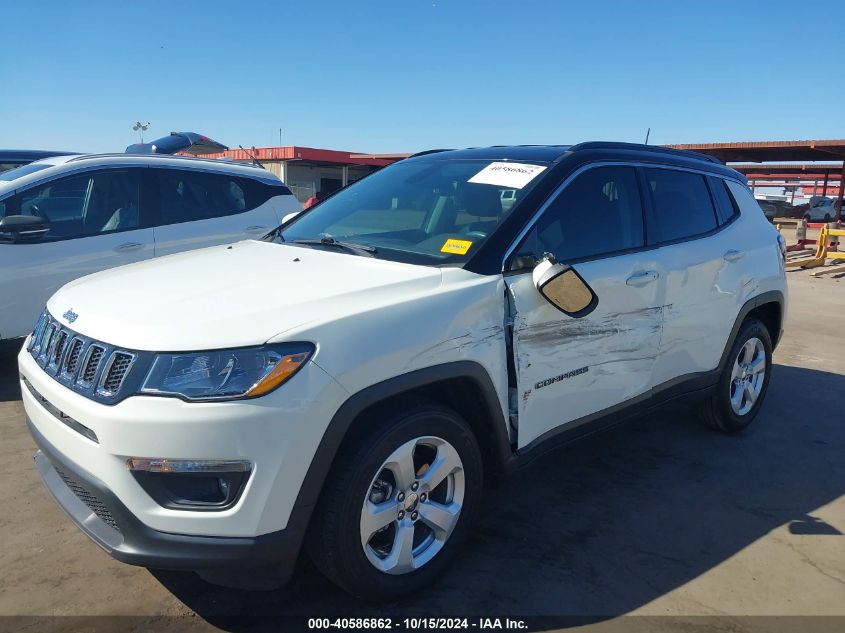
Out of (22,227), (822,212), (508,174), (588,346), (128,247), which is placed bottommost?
(822,212)

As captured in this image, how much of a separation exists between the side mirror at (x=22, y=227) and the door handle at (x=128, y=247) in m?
0.54

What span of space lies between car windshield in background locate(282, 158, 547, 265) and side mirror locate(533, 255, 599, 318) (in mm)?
300

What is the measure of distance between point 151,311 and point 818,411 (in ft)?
16.2

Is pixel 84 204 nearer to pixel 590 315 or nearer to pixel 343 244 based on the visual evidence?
pixel 343 244

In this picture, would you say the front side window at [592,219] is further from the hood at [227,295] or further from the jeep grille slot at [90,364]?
the jeep grille slot at [90,364]

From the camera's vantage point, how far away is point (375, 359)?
2344mm

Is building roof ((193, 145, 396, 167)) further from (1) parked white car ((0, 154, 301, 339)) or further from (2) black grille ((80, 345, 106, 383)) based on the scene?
(2) black grille ((80, 345, 106, 383))

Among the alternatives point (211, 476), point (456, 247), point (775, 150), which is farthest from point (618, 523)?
point (775, 150)

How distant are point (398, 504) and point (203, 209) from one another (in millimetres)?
4369

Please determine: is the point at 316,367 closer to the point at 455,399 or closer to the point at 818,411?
the point at 455,399

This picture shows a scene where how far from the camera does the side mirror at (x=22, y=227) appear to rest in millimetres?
4906

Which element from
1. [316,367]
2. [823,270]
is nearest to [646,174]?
[316,367]

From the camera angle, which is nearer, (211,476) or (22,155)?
(211,476)

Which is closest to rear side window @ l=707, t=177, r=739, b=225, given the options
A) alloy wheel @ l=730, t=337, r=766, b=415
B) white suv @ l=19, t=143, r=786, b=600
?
white suv @ l=19, t=143, r=786, b=600
